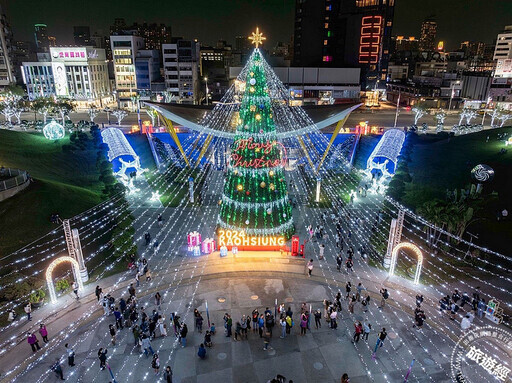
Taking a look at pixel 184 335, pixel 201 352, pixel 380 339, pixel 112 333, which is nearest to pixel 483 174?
pixel 380 339

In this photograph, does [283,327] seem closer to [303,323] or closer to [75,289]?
[303,323]

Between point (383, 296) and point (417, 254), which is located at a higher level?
point (417, 254)

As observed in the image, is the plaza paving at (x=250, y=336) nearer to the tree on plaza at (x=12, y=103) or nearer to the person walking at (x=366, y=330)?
the person walking at (x=366, y=330)

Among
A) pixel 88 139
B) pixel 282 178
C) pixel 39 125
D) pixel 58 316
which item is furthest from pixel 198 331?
pixel 39 125

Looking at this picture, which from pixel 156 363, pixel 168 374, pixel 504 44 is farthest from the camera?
pixel 504 44

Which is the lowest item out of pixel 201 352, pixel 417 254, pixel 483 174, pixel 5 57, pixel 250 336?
pixel 250 336

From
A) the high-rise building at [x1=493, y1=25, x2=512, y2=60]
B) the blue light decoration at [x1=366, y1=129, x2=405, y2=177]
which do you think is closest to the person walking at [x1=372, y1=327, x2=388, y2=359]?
the blue light decoration at [x1=366, y1=129, x2=405, y2=177]

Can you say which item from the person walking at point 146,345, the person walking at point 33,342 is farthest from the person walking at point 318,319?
the person walking at point 33,342

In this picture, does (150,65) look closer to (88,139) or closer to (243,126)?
(88,139)
